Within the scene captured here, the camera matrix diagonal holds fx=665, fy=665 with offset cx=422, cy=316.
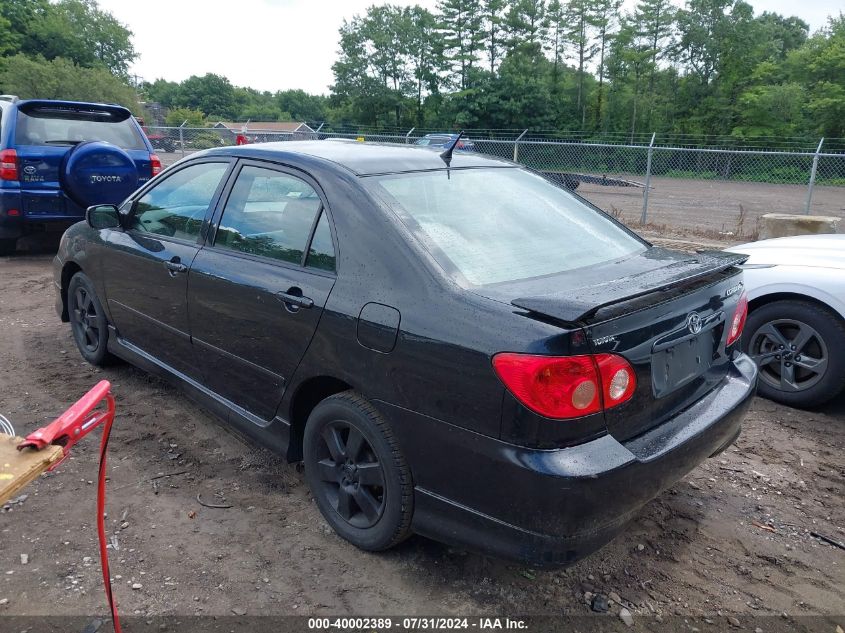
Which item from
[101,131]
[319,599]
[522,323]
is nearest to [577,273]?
[522,323]

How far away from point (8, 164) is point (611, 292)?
24.4 ft

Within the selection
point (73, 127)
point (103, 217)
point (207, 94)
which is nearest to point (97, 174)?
point (73, 127)

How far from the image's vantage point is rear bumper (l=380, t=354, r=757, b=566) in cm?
212

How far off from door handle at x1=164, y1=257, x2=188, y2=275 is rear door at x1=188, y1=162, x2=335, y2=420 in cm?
10

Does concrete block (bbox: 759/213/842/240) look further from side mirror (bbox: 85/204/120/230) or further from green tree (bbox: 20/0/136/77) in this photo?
green tree (bbox: 20/0/136/77)

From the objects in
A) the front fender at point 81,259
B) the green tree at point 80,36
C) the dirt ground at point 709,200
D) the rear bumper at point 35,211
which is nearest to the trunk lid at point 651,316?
the front fender at point 81,259

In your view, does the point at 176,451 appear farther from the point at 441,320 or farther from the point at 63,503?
the point at 441,320

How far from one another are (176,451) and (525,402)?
2312mm

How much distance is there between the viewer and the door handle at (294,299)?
2766mm

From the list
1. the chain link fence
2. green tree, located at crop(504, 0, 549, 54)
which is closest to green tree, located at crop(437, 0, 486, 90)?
green tree, located at crop(504, 0, 549, 54)

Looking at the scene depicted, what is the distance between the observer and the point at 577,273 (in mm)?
2678

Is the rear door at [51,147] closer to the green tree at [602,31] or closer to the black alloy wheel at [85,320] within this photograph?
the black alloy wheel at [85,320]

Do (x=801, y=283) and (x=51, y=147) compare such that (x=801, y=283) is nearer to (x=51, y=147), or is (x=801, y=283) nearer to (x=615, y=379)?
(x=615, y=379)

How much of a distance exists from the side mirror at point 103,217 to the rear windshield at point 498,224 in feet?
6.97
